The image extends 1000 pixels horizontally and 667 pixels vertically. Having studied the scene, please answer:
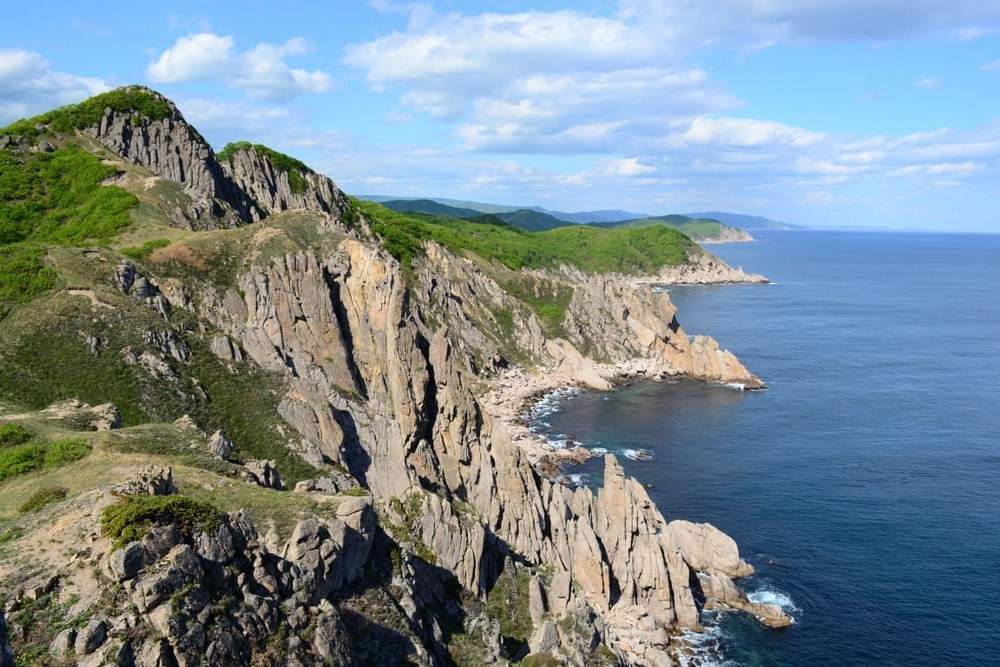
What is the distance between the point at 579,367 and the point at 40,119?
4309 inches

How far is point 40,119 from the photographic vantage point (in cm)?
12025

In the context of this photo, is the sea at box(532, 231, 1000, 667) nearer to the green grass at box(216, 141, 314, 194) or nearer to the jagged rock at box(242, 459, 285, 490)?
the jagged rock at box(242, 459, 285, 490)

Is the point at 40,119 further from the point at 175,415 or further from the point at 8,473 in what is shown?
the point at 8,473

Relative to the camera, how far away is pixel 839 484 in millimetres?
85062

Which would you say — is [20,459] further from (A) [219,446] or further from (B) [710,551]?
(B) [710,551]

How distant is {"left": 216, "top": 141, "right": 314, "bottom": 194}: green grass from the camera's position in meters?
147

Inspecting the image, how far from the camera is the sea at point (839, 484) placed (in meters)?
57.2

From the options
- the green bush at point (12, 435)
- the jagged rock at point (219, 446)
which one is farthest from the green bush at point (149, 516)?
the green bush at point (12, 435)

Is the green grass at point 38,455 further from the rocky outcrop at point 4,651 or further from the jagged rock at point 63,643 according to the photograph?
the rocky outcrop at point 4,651

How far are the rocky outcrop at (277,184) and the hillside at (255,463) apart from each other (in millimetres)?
8641

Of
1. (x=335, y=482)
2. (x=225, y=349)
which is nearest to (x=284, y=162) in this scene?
(x=225, y=349)

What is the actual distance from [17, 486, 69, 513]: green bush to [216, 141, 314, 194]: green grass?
123842 millimetres

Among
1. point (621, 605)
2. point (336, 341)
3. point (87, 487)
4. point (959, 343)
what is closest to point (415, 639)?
point (87, 487)

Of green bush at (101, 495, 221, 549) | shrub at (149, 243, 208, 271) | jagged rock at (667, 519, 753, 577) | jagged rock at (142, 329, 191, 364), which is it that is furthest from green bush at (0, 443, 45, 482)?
jagged rock at (667, 519, 753, 577)
